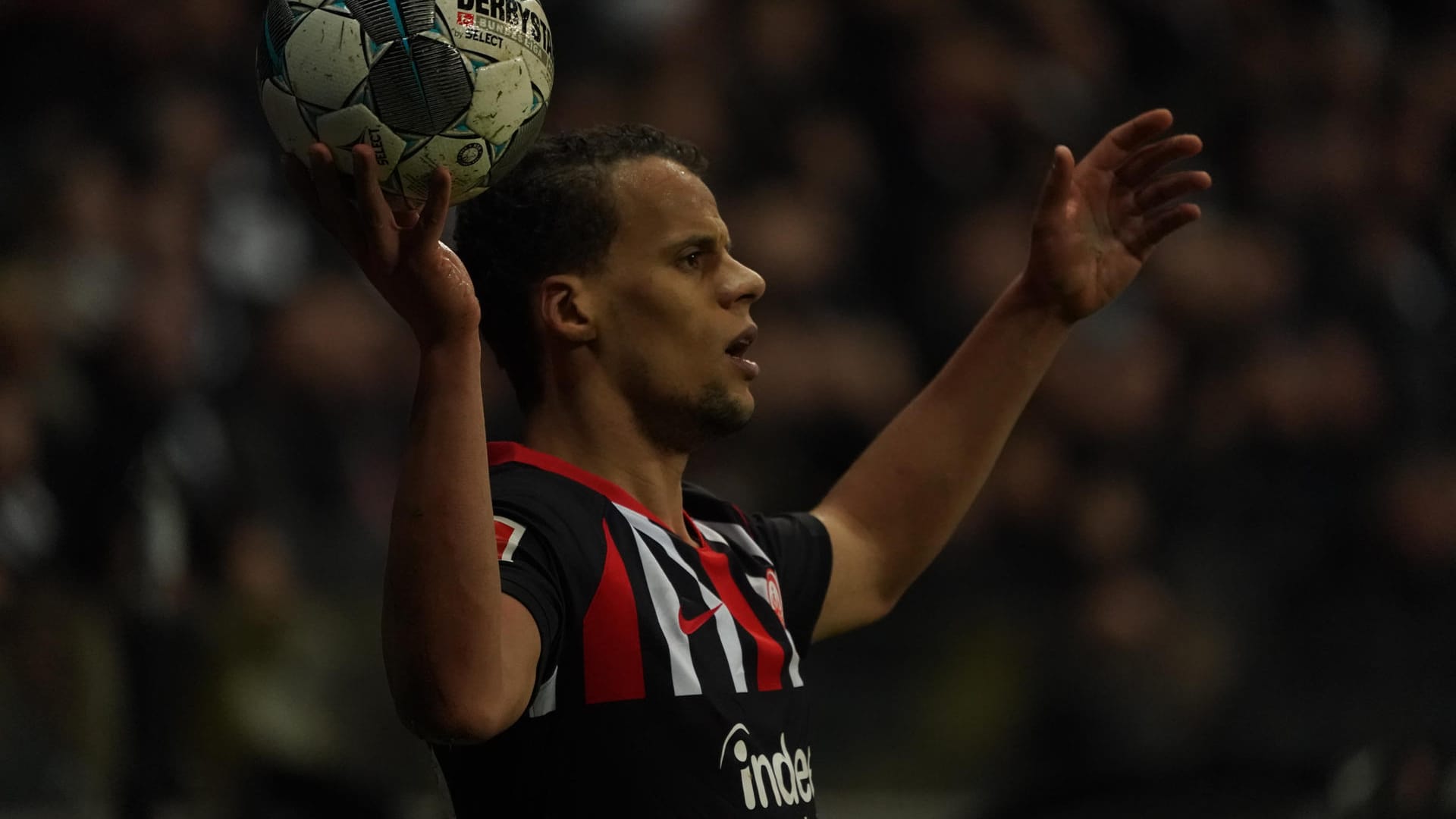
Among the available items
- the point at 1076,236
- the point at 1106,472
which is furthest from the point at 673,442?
the point at 1106,472

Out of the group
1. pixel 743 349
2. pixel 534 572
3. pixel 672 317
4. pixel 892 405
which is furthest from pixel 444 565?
pixel 892 405

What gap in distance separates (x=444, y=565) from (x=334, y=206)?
423mm

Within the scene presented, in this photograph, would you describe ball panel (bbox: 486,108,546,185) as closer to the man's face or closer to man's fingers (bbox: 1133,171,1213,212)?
the man's face

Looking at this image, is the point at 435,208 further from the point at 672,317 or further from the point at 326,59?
the point at 672,317

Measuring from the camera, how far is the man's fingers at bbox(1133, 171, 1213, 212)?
109 inches

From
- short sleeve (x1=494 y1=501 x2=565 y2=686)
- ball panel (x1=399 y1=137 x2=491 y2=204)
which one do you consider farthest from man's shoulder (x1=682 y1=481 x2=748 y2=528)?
ball panel (x1=399 y1=137 x2=491 y2=204)

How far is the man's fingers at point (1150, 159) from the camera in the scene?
2.74 meters

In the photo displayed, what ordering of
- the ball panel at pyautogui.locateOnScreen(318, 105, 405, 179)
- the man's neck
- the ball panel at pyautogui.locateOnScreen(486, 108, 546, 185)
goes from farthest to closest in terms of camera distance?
the man's neck < the ball panel at pyautogui.locateOnScreen(486, 108, 546, 185) < the ball panel at pyautogui.locateOnScreen(318, 105, 405, 179)

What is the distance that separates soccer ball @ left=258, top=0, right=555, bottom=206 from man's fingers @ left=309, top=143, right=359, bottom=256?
0.38 ft

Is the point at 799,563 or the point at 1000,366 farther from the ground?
the point at 1000,366

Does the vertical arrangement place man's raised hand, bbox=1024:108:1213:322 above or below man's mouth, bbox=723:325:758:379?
above

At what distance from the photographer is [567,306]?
2488mm

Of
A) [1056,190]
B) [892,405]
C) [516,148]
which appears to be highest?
[892,405]

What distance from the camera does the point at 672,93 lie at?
545 cm
